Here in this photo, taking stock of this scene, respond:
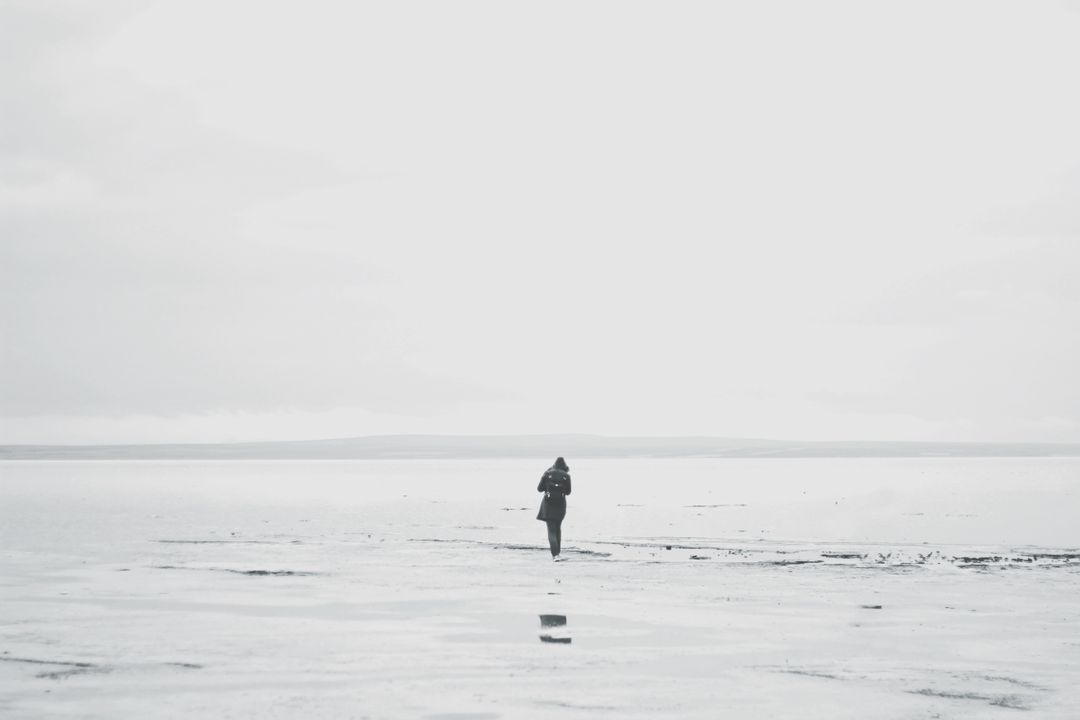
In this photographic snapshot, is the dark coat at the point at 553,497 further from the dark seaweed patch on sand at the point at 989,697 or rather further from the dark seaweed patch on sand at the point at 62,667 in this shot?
the dark seaweed patch on sand at the point at 989,697

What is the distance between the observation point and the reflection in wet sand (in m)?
18.3

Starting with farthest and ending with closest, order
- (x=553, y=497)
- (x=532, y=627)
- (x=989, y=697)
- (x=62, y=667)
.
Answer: (x=553, y=497)
(x=532, y=627)
(x=62, y=667)
(x=989, y=697)

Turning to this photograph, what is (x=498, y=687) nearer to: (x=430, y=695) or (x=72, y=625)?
(x=430, y=695)

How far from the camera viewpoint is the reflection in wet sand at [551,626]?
18.3 m

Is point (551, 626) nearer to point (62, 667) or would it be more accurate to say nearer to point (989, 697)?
point (62, 667)

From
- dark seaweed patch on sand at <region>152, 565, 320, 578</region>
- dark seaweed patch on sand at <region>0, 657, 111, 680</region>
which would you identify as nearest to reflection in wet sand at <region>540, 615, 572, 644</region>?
dark seaweed patch on sand at <region>0, 657, 111, 680</region>

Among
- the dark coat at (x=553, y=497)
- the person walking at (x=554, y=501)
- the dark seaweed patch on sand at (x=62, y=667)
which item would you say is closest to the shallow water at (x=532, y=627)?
the dark seaweed patch on sand at (x=62, y=667)

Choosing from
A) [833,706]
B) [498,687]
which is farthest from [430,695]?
[833,706]

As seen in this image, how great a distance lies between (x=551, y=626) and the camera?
19719 millimetres

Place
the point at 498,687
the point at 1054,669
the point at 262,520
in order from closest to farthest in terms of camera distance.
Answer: the point at 498,687 < the point at 1054,669 < the point at 262,520

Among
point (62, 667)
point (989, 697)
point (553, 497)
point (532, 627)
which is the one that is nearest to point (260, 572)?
point (553, 497)

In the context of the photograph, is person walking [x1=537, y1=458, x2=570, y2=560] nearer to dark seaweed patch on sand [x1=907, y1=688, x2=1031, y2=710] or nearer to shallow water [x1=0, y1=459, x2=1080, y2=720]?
shallow water [x1=0, y1=459, x2=1080, y2=720]

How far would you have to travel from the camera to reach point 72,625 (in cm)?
1973

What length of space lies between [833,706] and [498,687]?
3.53 metres
